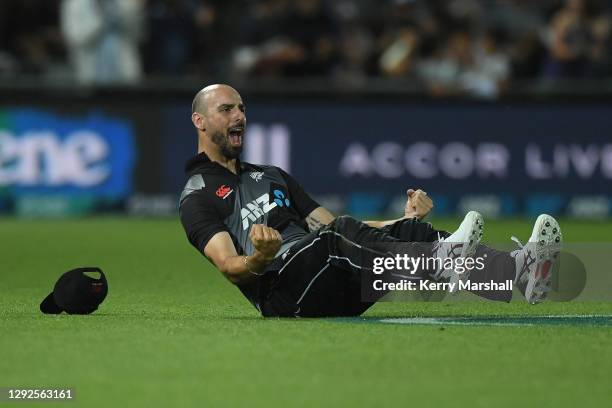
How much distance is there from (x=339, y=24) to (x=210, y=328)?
44.1ft

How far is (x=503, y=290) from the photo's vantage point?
8.23 meters

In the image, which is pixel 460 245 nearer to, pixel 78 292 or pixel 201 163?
pixel 201 163

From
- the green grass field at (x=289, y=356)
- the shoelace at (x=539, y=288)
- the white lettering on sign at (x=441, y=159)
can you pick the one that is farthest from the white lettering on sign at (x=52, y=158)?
the shoelace at (x=539, y=288)

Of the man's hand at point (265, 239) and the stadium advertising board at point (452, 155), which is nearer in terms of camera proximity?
the man's hand at point (265, 239)

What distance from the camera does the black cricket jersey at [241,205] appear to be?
8.60 metres

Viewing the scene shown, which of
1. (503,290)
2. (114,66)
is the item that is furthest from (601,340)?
(114,66)

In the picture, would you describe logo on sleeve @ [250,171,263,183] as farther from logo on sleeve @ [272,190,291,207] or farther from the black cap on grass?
the black cap on grass

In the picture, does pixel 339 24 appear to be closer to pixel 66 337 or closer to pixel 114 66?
pixel 114 66

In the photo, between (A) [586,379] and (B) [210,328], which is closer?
(A) [586,379]

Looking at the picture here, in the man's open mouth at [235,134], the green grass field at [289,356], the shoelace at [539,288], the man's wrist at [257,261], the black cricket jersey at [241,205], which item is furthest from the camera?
the man's open mouth at [235,134]

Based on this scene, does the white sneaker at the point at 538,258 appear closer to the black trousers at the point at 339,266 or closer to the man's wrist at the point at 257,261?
the black trousers at the point at 339,266

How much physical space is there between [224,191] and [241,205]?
13 cm

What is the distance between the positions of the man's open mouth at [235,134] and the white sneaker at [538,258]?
1.94 meters

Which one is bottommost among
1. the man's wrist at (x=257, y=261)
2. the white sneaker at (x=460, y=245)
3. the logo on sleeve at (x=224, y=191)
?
the man's wrist at (x=257, y=261)
